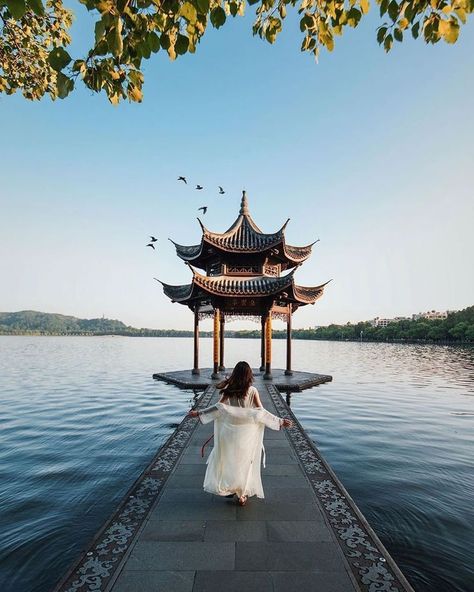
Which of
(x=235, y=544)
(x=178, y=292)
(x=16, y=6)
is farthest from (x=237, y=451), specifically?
(x=178, y=292)

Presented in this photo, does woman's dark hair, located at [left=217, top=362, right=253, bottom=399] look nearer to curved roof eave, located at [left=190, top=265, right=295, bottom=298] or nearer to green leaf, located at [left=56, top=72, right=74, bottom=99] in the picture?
green leaf, located at [left=56, top=72, right=74, bottom=99]

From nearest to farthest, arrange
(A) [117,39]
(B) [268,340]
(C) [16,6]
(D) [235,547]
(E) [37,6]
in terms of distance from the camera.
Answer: (C) [16,6]
(E) [37,6]
(A) [117,39]
(D) [235,547]
(B) [268,340]

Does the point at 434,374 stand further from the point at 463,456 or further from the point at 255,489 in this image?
the point at 255,489

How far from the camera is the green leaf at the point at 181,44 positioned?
306 cm

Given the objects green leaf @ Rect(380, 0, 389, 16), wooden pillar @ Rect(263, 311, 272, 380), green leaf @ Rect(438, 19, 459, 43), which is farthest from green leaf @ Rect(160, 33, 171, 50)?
wooden pillar @ Rect(263, 311, 272, 380)

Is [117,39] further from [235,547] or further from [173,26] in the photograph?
[235,547]

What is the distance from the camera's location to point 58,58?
266 centimetres

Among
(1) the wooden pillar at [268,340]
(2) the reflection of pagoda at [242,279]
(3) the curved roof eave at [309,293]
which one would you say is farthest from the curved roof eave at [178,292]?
(3) the curved roof eave at [309,293]

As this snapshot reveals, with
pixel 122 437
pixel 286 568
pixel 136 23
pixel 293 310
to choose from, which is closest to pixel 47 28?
pixel 136 23

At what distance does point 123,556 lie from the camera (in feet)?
11.8

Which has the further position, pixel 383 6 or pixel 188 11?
pixel 383 6

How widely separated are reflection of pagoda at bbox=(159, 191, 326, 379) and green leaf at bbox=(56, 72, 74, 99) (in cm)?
1279

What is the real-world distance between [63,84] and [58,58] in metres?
0.18

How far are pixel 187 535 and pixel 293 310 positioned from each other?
16.8 metres
